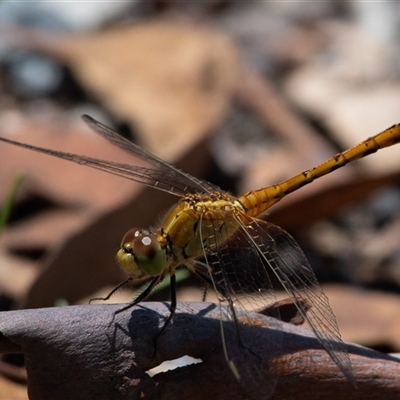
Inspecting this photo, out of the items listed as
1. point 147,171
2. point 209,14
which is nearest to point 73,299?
point 147,171

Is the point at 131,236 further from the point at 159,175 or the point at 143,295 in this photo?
the point at 159,175

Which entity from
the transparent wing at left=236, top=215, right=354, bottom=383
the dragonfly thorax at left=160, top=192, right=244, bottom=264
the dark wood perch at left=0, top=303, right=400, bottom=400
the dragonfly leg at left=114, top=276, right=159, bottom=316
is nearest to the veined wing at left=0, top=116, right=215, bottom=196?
the dragonfly thorax at left=160, top=192, right=244, bottom=264

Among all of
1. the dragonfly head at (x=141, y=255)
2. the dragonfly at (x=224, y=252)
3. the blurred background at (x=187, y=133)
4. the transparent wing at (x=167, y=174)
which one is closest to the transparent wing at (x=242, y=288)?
the dragonfly at (x=224, y=252)

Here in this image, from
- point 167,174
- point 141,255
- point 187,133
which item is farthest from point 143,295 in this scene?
point 187,133

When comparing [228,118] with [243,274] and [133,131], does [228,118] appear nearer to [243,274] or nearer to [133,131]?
[133,131]

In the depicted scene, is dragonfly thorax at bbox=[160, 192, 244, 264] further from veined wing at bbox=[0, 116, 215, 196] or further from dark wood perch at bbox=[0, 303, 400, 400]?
dark wood perch at bbox=[0, 303, 400, 400]

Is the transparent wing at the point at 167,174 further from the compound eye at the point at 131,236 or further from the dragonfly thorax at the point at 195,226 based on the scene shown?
the compound eye at the point at 131,236
